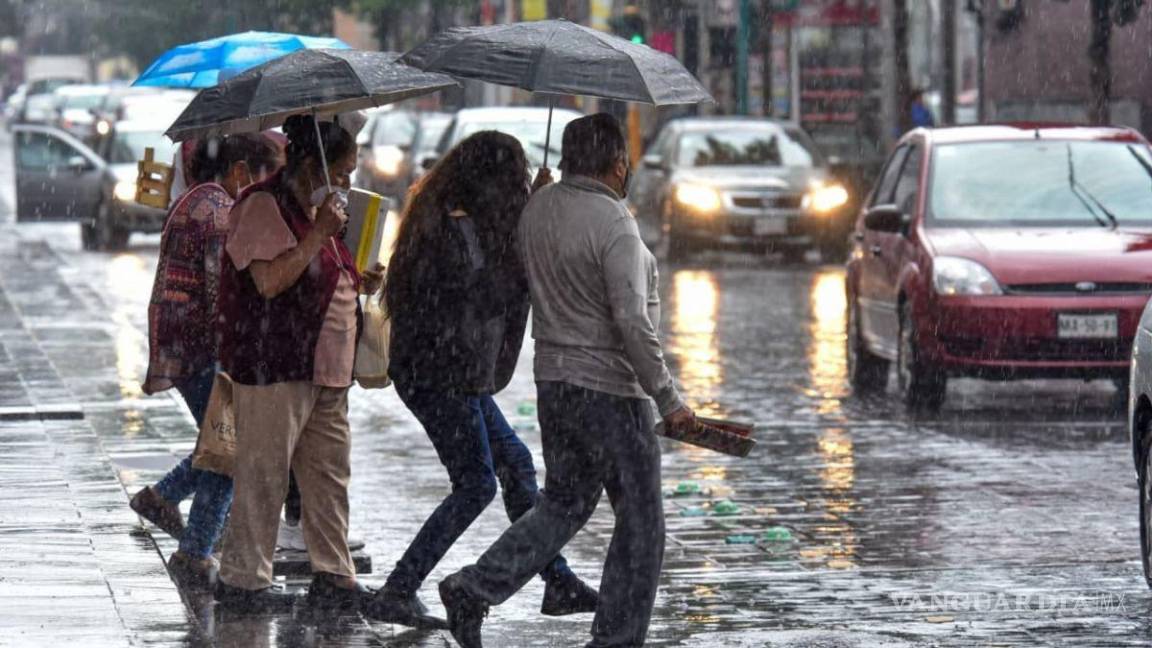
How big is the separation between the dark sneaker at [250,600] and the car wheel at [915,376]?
6.81 m

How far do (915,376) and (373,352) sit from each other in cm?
674

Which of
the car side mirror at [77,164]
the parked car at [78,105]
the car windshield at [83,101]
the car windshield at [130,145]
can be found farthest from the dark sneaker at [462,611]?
the car windshield at [83,101]

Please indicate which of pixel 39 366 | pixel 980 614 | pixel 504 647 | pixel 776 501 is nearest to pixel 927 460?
pixel 776 501

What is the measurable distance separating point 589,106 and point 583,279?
4130cm

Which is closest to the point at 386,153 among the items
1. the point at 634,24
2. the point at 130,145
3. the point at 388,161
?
the point at 388,161

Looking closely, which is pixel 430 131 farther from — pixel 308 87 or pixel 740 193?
pixel 308 87

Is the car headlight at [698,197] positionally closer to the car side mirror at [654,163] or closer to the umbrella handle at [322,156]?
the car side mirror at [654,163]

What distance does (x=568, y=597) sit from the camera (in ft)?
Answer: 26.8

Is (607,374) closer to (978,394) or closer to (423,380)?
(423,380)

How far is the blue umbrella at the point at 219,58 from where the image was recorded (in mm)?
9820

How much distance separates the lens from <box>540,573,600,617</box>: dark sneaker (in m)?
8.16

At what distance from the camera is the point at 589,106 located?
48.4m

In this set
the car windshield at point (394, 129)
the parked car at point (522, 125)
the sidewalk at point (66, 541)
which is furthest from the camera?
the car windshield at point (394, 129)

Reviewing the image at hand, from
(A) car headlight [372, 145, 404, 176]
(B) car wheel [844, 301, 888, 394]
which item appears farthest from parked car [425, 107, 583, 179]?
(A) car headlight [372, 145, 404, 176]
